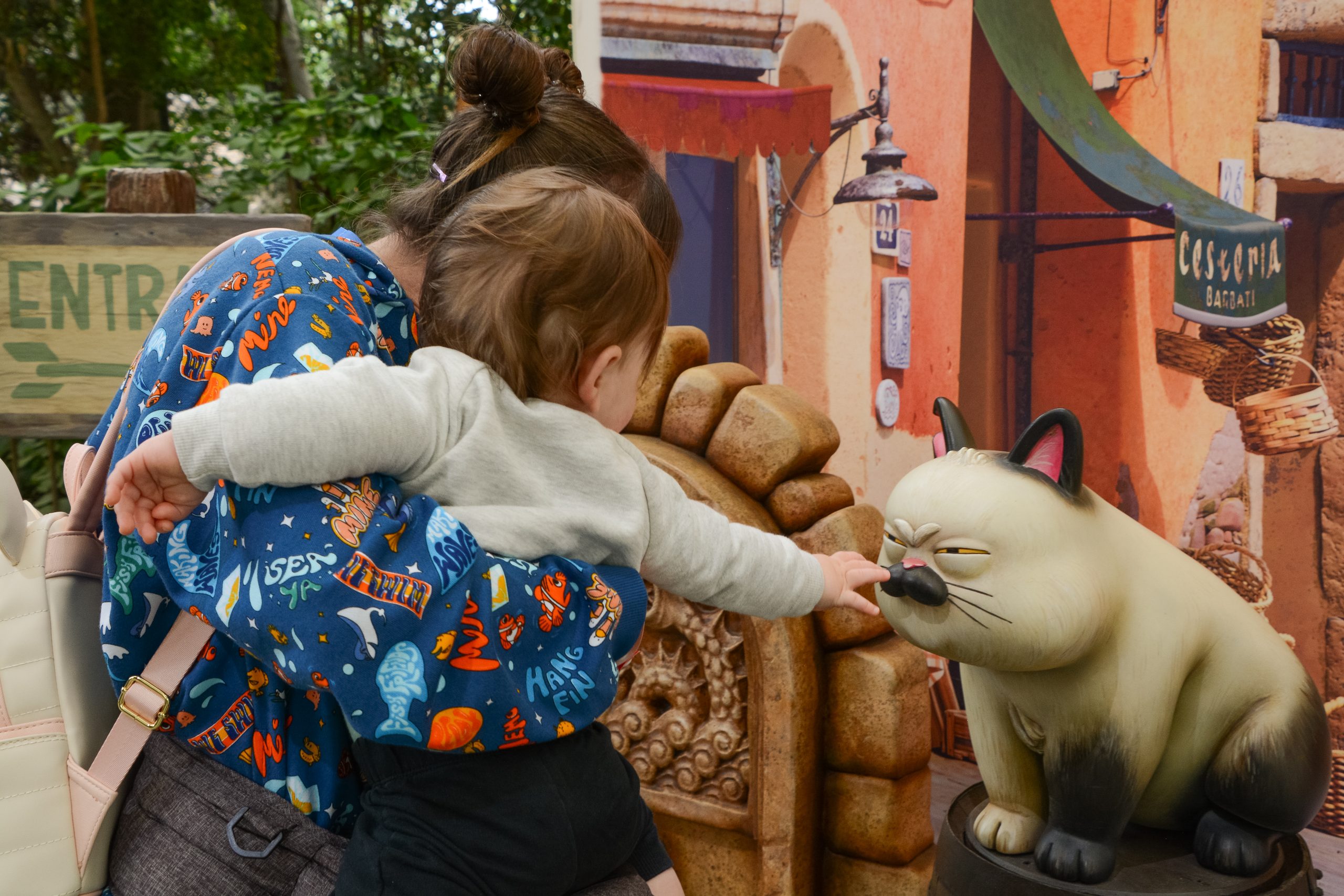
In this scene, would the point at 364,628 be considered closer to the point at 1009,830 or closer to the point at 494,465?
the point at 494,465

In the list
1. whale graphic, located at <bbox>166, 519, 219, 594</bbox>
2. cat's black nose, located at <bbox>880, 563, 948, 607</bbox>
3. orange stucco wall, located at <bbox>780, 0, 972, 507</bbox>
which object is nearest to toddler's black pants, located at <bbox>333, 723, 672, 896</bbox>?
whale graphic, located at <bbox>166, 519, 219, 594</bbox>

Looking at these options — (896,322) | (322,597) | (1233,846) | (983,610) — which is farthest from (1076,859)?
(896,322)

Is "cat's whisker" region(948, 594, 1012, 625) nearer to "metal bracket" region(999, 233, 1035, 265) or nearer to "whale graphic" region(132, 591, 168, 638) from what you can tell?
"whale graphic" region(132, 591, 168, 638)

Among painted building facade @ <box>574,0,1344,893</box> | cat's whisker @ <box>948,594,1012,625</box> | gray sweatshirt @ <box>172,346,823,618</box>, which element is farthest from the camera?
painted building facade @ <box>574,0,1344,893</box>

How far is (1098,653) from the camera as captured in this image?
1.50 m

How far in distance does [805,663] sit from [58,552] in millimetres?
1336

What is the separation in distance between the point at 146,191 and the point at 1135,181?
2238 mm

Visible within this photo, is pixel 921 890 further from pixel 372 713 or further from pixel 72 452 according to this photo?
pixel 72 452

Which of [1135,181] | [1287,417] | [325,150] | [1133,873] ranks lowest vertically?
[1133,873]

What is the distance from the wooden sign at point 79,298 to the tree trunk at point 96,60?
3.83 m

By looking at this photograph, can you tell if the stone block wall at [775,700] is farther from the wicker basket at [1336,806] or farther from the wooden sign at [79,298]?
the wooden sign at [79,298]

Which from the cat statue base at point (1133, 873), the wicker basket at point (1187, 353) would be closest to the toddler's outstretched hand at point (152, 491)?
the cat statue base at point (1133, 873)

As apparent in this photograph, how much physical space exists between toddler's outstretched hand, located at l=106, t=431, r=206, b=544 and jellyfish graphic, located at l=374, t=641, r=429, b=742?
24 centimetres

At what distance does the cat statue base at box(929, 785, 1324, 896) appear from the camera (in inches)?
56.7
